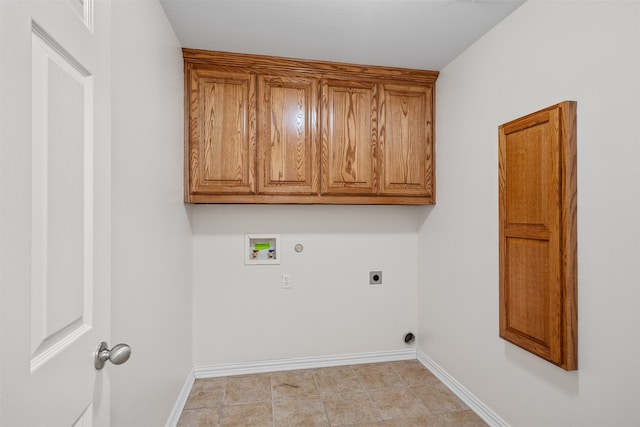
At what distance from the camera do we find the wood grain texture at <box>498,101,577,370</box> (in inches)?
57.4

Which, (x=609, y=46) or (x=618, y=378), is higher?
(x=609, y=46)

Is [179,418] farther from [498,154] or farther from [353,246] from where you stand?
[498,154]

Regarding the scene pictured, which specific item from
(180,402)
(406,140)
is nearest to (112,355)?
(180,402)

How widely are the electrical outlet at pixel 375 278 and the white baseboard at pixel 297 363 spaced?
608 mm

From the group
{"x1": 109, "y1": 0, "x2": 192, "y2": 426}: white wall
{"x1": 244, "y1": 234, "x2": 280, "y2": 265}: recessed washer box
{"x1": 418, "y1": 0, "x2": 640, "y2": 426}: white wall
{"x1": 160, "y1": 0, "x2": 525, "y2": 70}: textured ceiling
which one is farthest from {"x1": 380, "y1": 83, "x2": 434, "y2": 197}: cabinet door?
{"x1": 109, "y1": 0, "x2": 192, "y2": 426}: white wall

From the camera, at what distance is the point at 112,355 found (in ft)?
2.55

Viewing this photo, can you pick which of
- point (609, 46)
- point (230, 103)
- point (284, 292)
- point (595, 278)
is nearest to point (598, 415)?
point (595, 278)

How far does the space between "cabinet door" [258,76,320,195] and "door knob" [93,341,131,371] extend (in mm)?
1668

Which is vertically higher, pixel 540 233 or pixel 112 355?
pixel 540 233

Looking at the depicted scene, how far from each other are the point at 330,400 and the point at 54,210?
2145mm

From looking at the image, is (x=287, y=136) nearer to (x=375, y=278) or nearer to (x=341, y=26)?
(x=341, y=26)

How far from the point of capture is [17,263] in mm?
516

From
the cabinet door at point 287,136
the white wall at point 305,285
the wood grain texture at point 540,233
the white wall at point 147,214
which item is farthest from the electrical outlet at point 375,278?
the white wall at point 147,214

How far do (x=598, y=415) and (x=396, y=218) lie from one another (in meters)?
1.79
